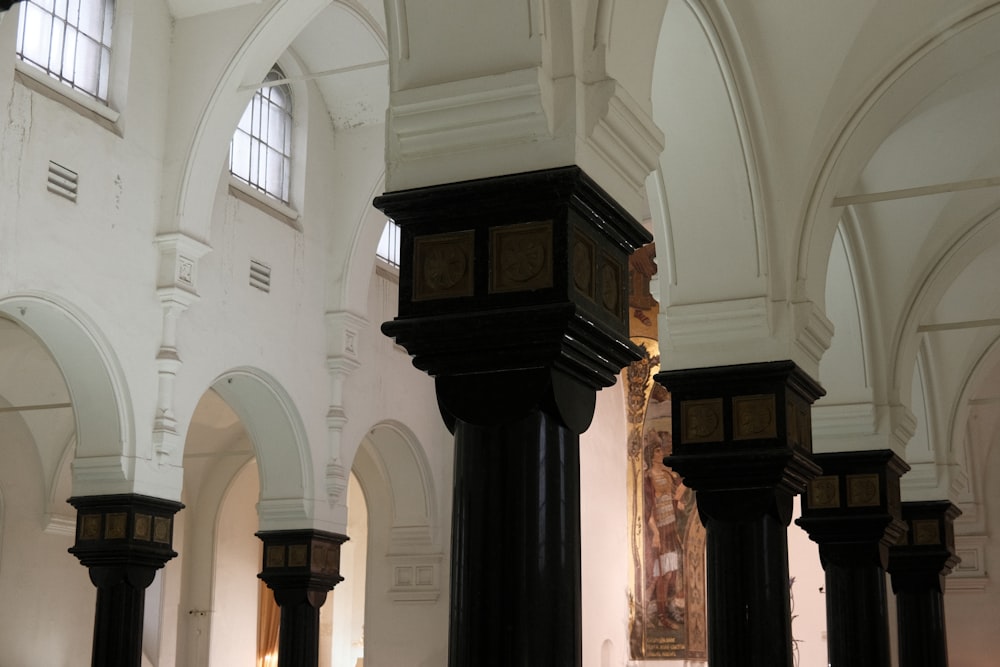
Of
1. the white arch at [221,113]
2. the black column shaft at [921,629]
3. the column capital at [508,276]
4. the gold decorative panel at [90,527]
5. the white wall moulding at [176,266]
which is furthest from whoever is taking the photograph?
the black column shaft at [921,629]

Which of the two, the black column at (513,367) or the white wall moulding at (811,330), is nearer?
the black column at (513,367)

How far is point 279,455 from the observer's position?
581 inches

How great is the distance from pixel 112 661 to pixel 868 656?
645 centimetres

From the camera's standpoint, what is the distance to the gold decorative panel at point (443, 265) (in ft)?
15.8

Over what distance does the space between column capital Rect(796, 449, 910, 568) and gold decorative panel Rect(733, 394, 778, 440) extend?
106 inches

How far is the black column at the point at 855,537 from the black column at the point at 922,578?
2539 millimetres

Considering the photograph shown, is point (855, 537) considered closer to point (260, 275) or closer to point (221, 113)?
point (260, 275)

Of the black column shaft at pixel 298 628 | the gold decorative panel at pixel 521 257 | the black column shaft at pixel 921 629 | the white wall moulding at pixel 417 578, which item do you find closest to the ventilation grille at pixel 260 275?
the black column shaft at pixel 298 628

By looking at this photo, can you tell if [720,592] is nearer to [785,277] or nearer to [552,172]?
[785,277]

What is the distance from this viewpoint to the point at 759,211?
7957mm

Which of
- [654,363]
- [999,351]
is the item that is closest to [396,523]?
[654,363]

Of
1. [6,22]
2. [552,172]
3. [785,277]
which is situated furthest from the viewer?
[6,22]

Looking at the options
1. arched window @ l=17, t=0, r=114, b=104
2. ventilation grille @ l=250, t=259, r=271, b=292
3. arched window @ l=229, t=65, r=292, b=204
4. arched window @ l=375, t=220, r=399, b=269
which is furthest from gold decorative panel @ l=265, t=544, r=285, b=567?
arched window @ l=17, t=0, r=114, b=104

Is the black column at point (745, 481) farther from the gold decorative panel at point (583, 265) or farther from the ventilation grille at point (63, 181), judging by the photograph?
the ventilation grille at point (63, 181)
